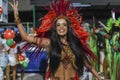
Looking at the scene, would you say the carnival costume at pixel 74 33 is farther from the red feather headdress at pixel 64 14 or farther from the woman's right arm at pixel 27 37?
the woman's right arm at pixel 27 37

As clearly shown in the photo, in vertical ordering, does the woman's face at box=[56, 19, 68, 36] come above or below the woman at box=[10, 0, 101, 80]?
above

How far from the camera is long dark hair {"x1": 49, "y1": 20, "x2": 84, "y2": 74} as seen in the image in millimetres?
5445

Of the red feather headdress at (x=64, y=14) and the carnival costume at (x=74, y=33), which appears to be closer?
the carnival costume at (x=74, y=33)

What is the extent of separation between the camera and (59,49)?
5488mm

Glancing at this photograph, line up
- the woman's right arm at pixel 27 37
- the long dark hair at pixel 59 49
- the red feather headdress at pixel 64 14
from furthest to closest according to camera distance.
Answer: the red feather headdress at pixel 64 14
the long dark hair at pixel 59 49
the woman's right arm at pixel 27 37

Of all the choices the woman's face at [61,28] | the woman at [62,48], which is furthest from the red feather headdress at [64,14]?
the woman's face at [61,28]

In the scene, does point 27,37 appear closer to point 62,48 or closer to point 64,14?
point 62,48

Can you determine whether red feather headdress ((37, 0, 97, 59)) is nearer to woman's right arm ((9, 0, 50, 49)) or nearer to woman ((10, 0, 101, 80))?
woman ((10, 0, 101, 80))

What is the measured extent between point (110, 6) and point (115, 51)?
25.2 feet

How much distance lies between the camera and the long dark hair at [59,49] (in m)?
5.45

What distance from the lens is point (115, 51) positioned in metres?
10.6

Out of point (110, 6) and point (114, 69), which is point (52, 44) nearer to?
point (114, 69)

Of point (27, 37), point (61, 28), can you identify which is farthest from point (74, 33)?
point (27, 37)

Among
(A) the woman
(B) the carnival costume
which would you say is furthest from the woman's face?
(B) the carnival costume
